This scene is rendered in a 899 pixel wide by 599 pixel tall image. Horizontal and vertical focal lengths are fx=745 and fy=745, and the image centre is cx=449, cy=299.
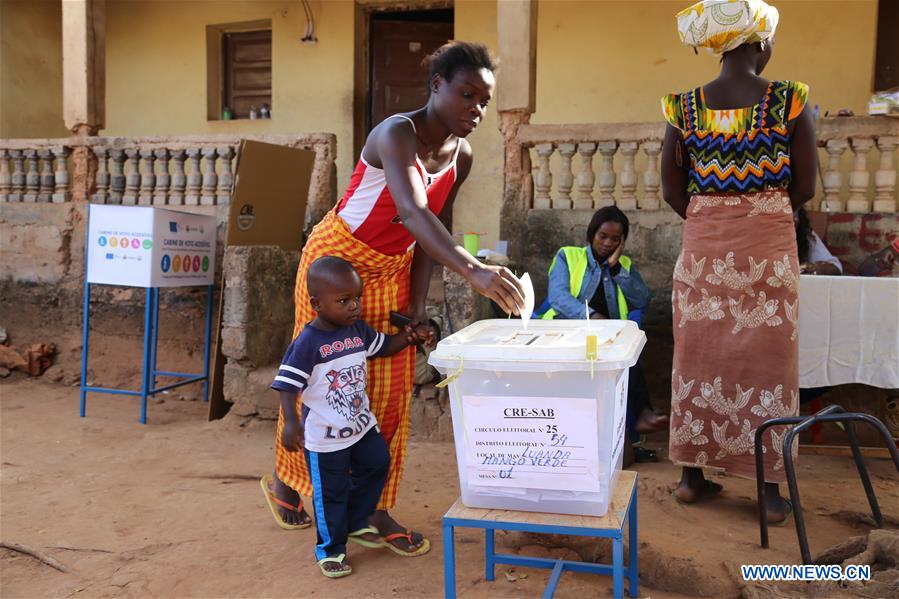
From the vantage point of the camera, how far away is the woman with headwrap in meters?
2.82

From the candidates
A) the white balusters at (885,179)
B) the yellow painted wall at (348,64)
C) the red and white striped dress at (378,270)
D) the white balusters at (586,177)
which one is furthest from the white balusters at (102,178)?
the white balusters at (885,179)

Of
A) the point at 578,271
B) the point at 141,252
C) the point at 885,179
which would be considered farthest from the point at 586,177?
the point at 141,252

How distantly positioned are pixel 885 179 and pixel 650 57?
285 centimetres

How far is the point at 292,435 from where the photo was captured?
2.46 metres

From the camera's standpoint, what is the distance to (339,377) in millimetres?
2504

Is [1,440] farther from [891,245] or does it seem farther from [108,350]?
[891,245]

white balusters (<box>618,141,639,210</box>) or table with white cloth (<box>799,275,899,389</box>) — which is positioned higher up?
white balusters (<box>618,141,639,210</box>)

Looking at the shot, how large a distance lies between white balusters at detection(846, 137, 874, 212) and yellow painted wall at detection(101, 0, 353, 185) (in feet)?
15.6

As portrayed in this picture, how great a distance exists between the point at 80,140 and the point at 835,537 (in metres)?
6.35

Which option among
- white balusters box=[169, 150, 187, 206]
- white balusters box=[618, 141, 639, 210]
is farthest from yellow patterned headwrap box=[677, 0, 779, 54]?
white balusters box=[169, 150, 187, 206]

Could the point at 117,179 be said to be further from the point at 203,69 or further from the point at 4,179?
the point at 203,69

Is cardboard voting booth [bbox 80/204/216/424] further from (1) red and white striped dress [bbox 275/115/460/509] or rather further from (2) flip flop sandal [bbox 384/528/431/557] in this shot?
(2) flip flop sandal [bbox 384/528/431/557]

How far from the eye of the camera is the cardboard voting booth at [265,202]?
4938 mm

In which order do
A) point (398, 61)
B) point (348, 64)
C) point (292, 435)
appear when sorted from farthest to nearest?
point (398, 61)
point (348, 64)
point (292, 435)
